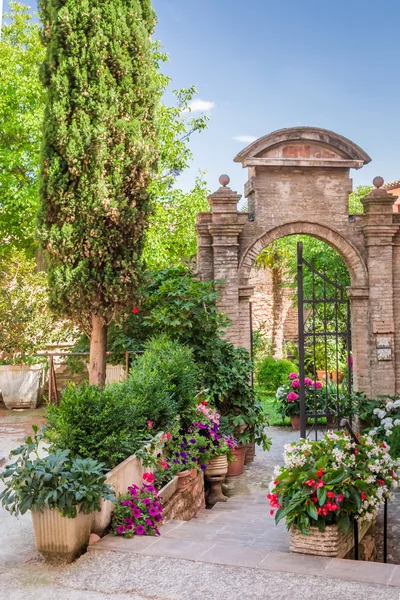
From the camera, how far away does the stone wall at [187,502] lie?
5.25 m

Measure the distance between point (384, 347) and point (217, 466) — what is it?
12.7 ft

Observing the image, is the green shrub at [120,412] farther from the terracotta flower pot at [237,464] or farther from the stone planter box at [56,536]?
the terracotta flower pot at [237,464]

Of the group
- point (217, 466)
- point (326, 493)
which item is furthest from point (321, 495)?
point (217, 466)

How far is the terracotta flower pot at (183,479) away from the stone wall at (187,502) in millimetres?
12

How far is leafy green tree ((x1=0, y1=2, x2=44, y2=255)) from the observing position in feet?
49.3

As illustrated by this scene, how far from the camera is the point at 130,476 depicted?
475cm

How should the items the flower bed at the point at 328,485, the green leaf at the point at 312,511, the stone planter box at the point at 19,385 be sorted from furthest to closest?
the stone planter box at the point at 19,385 → the flower bed at the point at 328,485 → the green leaf at the point at 312,511

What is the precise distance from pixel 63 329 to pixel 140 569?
294 inches

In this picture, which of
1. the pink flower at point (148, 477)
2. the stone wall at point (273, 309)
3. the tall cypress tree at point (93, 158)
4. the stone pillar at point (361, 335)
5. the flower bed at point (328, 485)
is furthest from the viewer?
the stone wall at point (273, 309)

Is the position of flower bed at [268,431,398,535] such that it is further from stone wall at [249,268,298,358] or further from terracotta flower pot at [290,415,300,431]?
stone wall at [249,268,298,358]

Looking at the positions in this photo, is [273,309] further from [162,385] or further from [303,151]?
[162,385]

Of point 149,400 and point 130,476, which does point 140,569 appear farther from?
point 149,400

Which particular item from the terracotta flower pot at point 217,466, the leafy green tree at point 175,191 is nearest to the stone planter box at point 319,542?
the terracotta flower pot at point 217,466

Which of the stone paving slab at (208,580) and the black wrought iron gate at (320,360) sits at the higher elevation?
the black wrought iron gate at (320,360)
